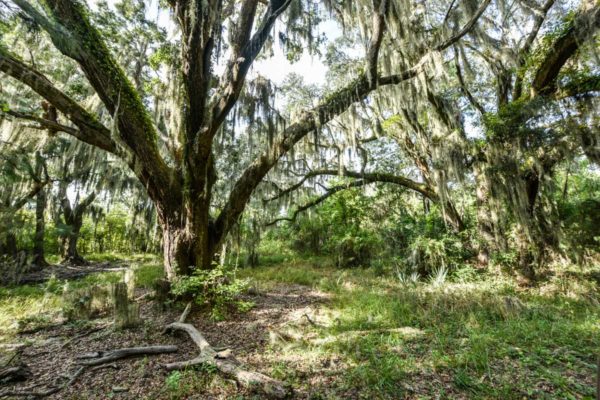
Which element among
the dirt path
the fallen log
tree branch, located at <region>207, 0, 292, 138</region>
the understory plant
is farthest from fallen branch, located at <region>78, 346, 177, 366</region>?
tree branch, located at <region>207, 0, 292, 138</region>

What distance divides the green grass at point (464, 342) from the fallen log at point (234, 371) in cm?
36

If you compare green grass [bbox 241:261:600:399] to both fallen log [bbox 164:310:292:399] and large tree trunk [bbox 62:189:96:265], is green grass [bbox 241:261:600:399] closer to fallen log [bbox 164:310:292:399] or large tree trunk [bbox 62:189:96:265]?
fallen log [bbox 164:310:292:399]

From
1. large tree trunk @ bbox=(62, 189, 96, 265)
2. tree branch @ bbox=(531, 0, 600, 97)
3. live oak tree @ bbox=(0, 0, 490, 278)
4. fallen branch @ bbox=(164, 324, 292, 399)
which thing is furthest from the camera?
large tree trunk @ bbox=(62, 189, 96, 265)

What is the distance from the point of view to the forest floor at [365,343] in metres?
2.64

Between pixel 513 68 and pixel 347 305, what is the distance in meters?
6.95

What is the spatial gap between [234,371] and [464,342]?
2.92 m

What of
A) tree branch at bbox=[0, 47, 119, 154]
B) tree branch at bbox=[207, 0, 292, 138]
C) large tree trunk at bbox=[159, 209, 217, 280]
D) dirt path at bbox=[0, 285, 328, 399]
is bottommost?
dirt path at bbox=[0, 285, 328, 399]

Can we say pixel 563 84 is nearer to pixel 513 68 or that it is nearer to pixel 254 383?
pixel 513 68

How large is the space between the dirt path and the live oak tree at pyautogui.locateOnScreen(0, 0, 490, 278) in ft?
3.94

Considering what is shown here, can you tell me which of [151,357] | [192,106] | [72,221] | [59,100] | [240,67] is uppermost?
[240,67]

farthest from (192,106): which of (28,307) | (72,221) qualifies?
(72,221)

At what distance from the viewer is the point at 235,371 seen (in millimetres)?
2816

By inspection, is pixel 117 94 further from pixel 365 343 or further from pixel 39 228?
pixel 39 228

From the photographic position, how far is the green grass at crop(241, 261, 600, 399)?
264 cm
